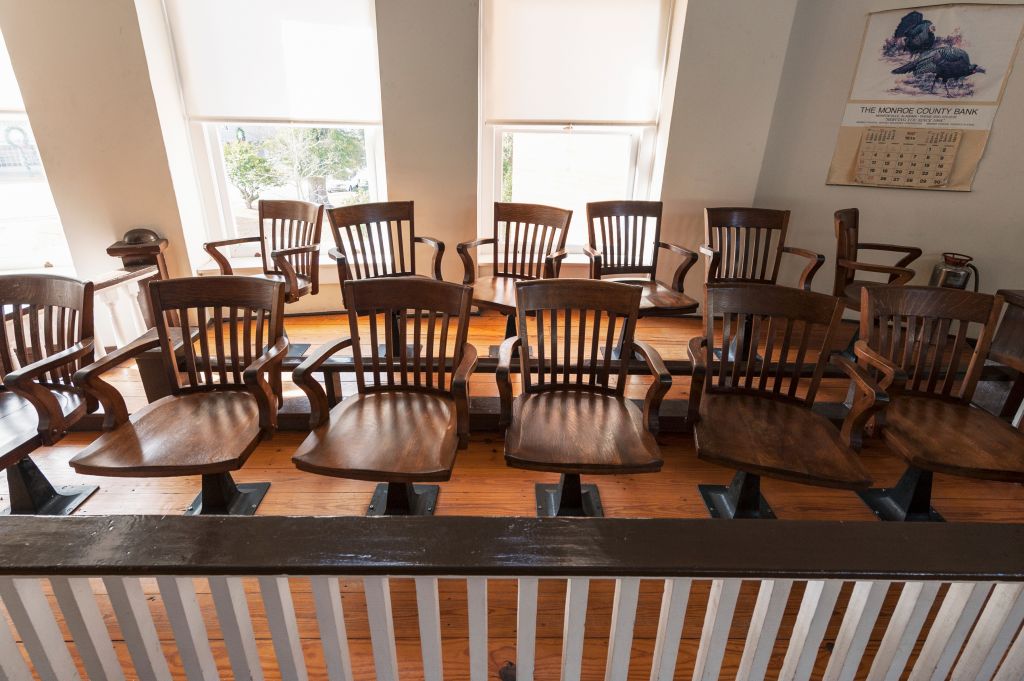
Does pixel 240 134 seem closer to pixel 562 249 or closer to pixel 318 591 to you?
pixel 562 249

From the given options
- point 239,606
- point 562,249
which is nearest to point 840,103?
point 562,249

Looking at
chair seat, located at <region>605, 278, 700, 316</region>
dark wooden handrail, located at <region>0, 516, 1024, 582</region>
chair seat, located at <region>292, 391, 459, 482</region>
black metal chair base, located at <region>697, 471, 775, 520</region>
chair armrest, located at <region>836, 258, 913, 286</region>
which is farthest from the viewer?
chair armrest, located at <region>836, 258, 913, 286</region>

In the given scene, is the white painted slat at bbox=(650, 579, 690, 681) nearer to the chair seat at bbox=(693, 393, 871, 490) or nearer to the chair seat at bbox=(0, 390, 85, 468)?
the chair seat at bbox=(693, 393, 871, 490)

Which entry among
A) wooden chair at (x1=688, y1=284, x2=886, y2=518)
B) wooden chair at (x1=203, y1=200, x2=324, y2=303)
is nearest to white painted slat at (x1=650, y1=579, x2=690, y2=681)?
wooden chair at (x1=688, y1=284, x2=886, y2=518)

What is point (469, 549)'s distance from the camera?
69 cm

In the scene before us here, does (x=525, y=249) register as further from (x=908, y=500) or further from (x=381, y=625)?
(x=381, y=625)

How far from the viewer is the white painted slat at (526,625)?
717 mm

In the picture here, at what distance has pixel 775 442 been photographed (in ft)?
5.33

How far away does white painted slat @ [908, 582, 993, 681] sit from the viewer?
2.40 feet

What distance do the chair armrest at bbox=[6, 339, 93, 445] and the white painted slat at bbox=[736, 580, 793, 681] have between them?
6.84 feet

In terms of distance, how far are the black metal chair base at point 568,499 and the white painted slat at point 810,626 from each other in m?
1.00

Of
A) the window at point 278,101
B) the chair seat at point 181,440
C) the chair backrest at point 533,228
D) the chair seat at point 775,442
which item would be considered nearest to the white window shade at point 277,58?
the window at point 278,101

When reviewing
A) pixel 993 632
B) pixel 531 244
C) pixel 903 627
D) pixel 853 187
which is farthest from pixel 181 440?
pixel 853 187

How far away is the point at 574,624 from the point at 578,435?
891 mm
